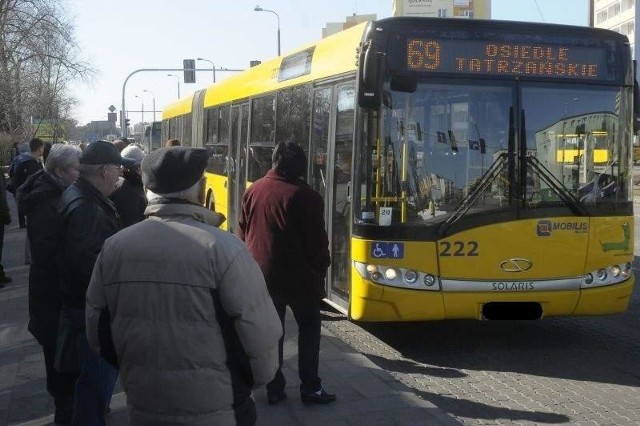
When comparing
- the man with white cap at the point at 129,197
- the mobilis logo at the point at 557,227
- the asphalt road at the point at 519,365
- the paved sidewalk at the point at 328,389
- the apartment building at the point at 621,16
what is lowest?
the asphalt road at the point at 519,365

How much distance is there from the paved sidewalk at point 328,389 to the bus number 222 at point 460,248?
3.87ft

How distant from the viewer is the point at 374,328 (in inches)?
370

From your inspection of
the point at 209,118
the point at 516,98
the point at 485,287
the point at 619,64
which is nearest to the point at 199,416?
the point at 485,287

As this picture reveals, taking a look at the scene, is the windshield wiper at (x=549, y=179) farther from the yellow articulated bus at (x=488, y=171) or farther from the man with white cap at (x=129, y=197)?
the man with white cap at (x=129, y=197)

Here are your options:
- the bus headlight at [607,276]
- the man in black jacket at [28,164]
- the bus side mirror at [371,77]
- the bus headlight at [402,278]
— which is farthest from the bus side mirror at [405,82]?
the man in black jacket at [28,164]

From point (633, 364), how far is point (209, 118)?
10850 mm

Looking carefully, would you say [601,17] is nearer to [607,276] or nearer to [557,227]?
[607,276]

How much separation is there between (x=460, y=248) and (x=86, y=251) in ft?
13.1

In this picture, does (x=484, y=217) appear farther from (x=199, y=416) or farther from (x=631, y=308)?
(x=199, y=416)

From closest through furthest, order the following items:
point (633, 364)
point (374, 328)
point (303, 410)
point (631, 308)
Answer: point (303, 410) < point (633, 364) < point (374, 328) < point (631, 308)

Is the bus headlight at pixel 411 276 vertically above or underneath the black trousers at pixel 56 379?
above

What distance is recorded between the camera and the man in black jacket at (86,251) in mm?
4500

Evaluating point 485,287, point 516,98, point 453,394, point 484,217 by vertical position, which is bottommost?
point 453,394

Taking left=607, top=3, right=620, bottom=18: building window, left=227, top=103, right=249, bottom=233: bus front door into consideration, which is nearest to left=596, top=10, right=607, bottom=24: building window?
left=607, top=3, right=620, bottom=18: building window
